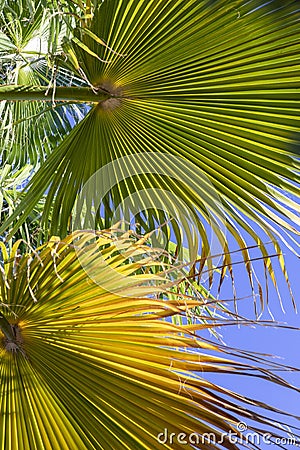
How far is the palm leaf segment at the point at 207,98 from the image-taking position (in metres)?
1.05

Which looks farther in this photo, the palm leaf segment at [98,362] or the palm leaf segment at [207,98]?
the palm leaf segment at [207,98]

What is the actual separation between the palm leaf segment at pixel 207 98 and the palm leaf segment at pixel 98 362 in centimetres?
24

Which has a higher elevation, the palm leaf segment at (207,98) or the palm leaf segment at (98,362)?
the palm leaf segment at (207,98)

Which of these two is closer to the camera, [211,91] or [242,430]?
[242,430]

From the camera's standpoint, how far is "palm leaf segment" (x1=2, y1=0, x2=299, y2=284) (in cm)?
105

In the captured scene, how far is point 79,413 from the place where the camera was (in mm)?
926

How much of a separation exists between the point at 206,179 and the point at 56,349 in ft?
1.52

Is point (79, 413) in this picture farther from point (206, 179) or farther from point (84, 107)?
point (84, 107)

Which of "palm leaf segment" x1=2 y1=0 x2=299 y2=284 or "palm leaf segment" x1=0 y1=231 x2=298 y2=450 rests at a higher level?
"palm leaf segment" x1=2 y1=0 x2=299 y2=284

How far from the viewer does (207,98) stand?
117 centimetres

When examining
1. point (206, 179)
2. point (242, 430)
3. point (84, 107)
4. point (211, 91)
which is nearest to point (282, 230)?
point (206, 179)

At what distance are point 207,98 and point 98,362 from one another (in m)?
0.58

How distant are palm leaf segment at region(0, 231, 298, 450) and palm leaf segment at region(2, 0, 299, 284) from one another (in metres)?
0.24

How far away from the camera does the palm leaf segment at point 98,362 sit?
0.84 m
